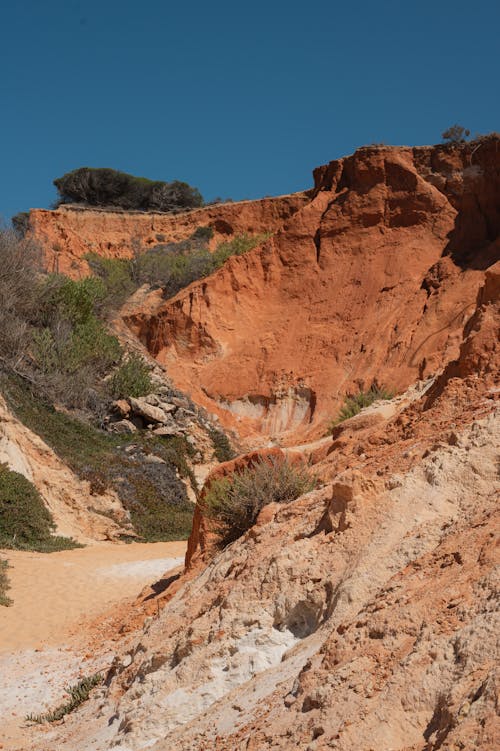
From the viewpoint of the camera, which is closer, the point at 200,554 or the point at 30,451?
the point at 200,554

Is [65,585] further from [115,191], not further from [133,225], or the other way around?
[115,191]

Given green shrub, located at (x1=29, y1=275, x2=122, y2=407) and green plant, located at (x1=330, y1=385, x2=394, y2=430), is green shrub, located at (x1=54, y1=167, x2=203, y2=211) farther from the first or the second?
green plant, located at (x1=330, y1=385, x2=394, y2=430)

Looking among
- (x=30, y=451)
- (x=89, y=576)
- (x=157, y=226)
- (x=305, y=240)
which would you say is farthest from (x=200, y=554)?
(x=157, y=226)

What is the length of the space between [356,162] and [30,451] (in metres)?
16.9

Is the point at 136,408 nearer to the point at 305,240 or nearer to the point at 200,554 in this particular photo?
the point at 305,240

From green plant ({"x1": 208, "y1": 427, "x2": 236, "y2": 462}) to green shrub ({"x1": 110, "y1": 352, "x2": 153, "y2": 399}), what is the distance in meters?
2.13

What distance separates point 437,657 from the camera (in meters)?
3.61

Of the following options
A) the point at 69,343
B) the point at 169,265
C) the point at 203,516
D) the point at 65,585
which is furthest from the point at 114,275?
the point at 203,516

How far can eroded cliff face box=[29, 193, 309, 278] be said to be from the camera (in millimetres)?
39562

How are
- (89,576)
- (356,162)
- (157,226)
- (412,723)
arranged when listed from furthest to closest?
(157,226) < (356,162) < (89,576) < (412,723)

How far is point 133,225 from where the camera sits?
4700cm

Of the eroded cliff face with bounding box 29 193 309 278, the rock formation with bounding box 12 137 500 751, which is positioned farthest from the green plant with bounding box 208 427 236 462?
the eroded cliff face with bounding box 29 193 309 278

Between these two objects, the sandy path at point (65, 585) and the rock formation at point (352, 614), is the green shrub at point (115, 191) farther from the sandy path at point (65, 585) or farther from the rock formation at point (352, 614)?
the rock formation at point (352, 614)

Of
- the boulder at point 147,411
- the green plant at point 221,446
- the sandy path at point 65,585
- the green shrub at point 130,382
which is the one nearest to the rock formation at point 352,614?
the sandy path at point 65,585
